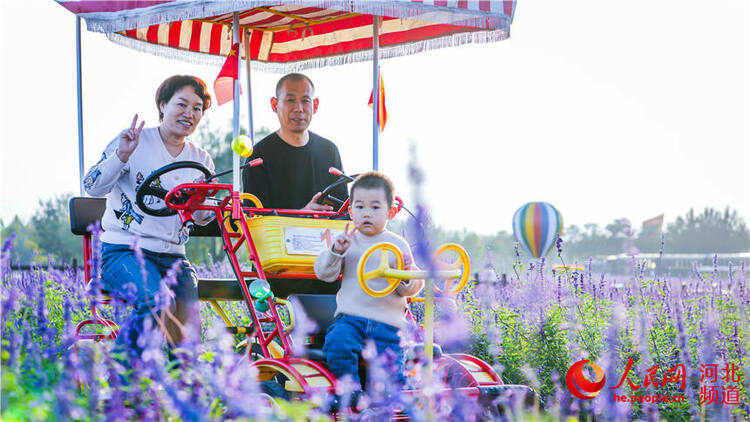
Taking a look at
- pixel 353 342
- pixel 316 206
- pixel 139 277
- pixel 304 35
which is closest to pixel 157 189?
pixel 139 277

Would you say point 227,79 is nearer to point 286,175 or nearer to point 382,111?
point 286,175

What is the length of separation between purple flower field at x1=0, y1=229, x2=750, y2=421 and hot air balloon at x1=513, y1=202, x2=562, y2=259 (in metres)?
8.52

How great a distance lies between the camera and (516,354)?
6.09m

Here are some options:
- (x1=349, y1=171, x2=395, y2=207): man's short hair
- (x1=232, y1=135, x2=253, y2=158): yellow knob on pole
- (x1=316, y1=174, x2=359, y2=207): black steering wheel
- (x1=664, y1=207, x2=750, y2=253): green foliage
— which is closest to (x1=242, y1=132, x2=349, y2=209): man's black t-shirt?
(x1=316, y1=174, x2=359, y2=207): black steering wheel

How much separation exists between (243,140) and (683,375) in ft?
11.7

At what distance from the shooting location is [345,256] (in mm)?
4242

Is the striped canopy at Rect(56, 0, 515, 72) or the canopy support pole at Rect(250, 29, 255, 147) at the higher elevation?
the striped canopy at Rect(56, 0, 515, 72)

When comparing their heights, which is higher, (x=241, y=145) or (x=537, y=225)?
(x=241, y=145)

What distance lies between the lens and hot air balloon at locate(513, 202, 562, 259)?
16516 mm

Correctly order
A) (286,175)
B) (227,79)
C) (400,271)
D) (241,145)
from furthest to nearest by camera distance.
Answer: (286,175) → (227,79) → (241,145) → (400,271)

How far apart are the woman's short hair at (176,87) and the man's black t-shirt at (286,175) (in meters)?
0.71

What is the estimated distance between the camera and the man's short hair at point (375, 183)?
4.14 meters

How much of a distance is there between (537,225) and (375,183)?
12955 mm

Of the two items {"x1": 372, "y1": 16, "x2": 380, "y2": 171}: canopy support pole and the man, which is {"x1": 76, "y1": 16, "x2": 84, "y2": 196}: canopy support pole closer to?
the man
